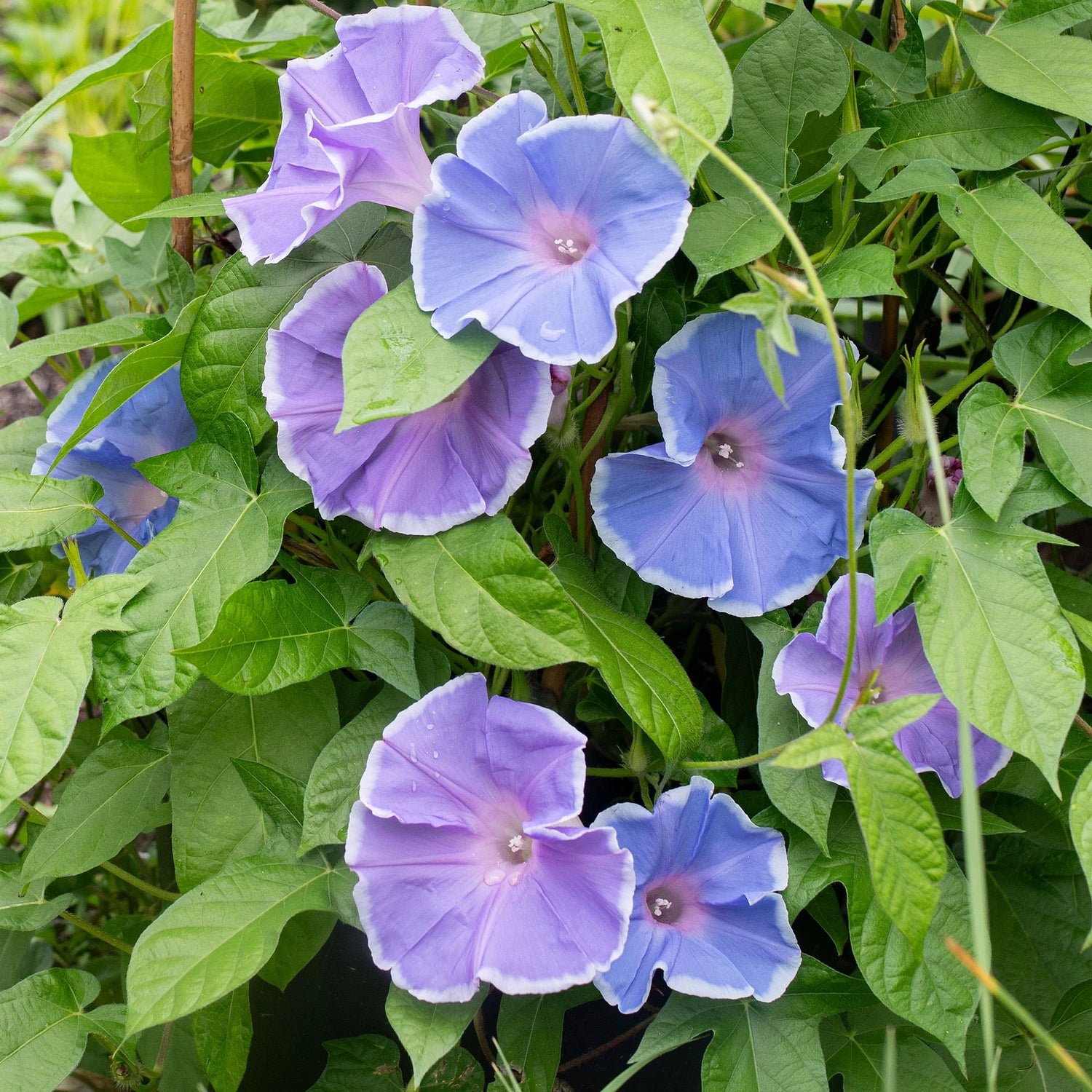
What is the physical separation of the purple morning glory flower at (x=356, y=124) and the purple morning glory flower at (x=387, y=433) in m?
0.06

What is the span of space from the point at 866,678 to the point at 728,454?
7.8 inches

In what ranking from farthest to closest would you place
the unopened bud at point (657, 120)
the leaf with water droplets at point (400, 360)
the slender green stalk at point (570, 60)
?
the slender green stalk at point (570, 60) < the leaf with water droplets at point (400, 360) < the unopened bud at point (657, 120)

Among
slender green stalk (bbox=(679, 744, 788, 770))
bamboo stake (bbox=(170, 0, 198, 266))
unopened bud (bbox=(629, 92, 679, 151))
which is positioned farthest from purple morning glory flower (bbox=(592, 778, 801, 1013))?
bamboo stake (bbox=(170, 0, 198, 266))

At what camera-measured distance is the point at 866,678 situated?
78cm

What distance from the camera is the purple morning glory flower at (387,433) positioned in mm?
736

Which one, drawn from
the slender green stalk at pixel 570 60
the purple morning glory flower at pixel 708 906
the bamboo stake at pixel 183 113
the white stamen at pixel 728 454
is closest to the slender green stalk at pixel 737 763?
the purple morning glory flower at pixel 708 906

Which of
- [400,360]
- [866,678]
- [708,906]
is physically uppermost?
[400,360]

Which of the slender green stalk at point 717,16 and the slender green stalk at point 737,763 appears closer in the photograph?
the slender green stalk at point 737,763

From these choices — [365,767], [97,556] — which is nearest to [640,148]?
[365,767]

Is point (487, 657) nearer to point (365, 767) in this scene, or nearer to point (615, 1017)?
point (365, 767)

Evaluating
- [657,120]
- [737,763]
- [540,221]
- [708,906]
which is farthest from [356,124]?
[708,906]

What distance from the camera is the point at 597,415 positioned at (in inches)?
33.7

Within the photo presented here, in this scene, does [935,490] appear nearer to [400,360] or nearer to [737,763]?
[737,763]

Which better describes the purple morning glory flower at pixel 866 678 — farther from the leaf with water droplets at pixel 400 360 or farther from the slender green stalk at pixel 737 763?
the leaf with water droplets at pixel 400 360
